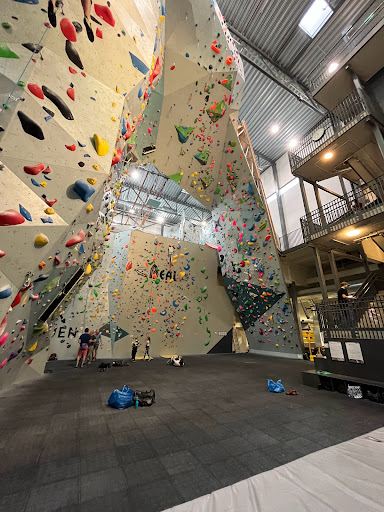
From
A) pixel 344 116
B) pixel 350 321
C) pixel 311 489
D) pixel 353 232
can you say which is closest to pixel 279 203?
pixel 344 116

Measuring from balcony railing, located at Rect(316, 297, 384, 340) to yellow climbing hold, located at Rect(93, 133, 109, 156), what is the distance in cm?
572

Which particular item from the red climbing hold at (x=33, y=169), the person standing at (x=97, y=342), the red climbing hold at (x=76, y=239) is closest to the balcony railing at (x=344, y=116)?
the red climbing hold at (x=76, y=239)

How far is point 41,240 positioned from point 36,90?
4.98 feet

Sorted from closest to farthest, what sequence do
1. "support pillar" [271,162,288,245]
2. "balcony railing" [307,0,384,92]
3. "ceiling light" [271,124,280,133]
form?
"balcony railing" [307,0,384,92] < "ceiling light" [271,124,280,133] < "support pillar" [271,162,288,245]

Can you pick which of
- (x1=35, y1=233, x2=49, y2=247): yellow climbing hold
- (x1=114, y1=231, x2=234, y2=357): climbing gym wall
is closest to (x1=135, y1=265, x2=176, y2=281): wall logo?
(x1=114, y1=231, x2=234, y2=357): climbing gym wall

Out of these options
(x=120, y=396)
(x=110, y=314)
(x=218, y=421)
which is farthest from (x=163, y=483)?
(x=110, y=314)

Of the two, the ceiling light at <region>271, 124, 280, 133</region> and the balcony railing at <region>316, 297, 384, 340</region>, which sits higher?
the ceiling light at <region>271, 124, 280, 133</region>

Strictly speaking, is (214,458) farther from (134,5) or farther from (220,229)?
(220,229)

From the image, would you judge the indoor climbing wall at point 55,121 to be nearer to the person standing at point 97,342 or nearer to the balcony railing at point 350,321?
the balcony railing at point 350,321

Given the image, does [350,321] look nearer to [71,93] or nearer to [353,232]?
[353,232]

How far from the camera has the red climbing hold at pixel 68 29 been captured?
2.41 metres

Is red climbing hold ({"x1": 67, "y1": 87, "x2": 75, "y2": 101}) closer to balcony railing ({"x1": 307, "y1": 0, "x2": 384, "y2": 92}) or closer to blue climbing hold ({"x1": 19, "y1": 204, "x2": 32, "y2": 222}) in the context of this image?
blue climbing hold ({"x1": 19, "y1": 204, "x2": 32, "y2": 222})

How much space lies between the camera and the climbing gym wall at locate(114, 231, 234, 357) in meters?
10.6

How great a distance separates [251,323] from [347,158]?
Answer: 26.8 feet
